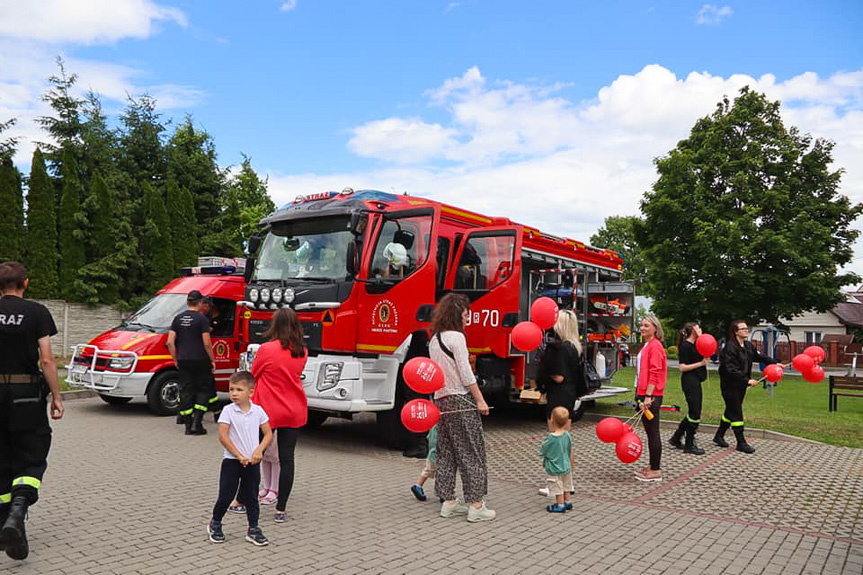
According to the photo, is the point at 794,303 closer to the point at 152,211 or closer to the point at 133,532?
the point at 152,211

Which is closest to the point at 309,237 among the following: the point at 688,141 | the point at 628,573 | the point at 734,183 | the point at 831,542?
the point at 628,573

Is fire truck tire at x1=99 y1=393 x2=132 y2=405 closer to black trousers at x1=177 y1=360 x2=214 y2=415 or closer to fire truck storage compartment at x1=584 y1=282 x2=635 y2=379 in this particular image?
black trousers at x1=177 y1=360 x2=214 y2=415

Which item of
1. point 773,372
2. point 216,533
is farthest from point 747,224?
point 216,533

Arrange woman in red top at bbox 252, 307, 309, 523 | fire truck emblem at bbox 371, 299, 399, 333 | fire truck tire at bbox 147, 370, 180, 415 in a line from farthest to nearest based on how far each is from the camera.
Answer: fire truck tire at bbox 147, 370, 180, 415, fire truck emblem at bbox 371, 299, 399, 333, woman in red top at bbox 252, 307, 309, 523

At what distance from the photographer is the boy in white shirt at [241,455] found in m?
4.94

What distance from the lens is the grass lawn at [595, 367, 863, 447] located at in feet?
36.8

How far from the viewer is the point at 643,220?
31047 millimetres

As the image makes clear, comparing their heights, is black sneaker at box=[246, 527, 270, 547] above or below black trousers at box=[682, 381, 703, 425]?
below

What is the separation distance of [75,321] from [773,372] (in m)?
19.9

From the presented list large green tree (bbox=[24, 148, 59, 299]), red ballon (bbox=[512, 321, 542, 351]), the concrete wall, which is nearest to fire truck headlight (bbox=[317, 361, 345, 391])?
red ballon (bbox=[512, 321, 542, 351])

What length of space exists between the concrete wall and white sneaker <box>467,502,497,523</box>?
1852 cm

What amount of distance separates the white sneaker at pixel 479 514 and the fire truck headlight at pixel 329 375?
122 inches

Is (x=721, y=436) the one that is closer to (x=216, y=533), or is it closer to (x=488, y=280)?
(x=488, y=280)

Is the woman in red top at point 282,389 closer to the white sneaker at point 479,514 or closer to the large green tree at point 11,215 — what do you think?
the white sneaker at point 479,514
